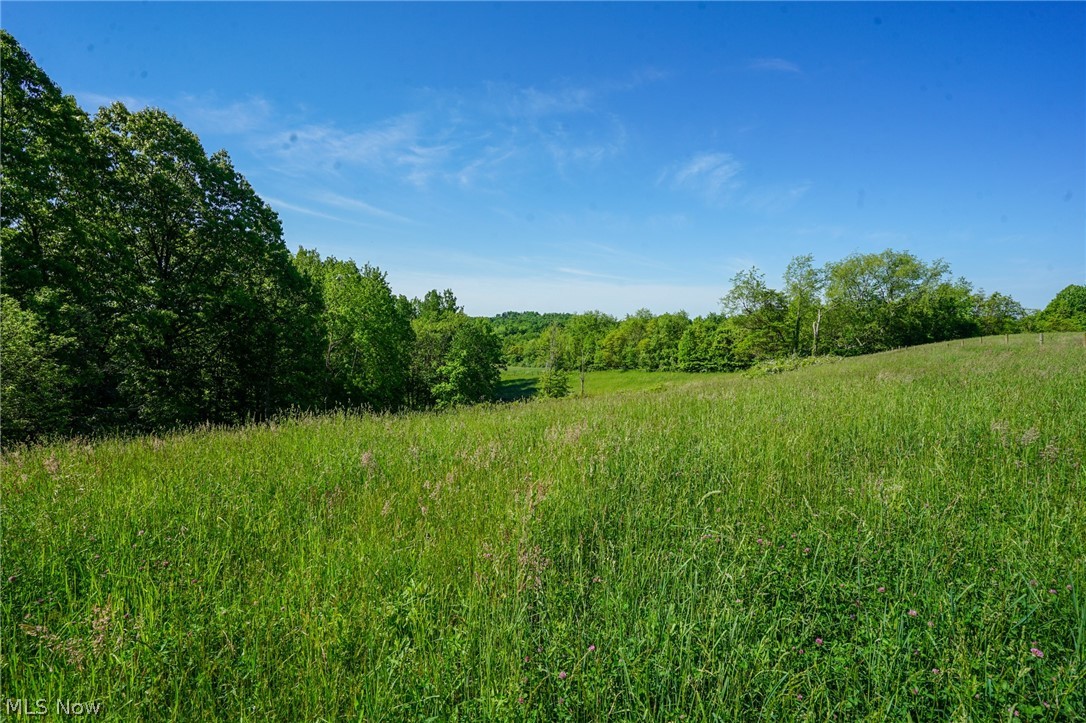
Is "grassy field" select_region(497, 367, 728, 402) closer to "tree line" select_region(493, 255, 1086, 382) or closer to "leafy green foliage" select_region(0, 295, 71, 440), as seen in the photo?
"tree line" select_region(493, 255, 1086, 382)

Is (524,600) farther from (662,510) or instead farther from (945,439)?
(945,439)

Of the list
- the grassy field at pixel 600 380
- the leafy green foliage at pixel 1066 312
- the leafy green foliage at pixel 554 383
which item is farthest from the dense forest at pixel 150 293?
the leafy green foliage at pixel 1066 312

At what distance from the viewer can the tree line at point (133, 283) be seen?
40.4 ft

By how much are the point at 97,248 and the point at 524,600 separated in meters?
20.9

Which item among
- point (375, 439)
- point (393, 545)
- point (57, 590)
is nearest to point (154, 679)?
point (393, 545)

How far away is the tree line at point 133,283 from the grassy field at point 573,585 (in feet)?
22.3

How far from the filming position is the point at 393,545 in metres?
3.05

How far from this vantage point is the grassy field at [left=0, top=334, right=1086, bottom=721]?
183 cm

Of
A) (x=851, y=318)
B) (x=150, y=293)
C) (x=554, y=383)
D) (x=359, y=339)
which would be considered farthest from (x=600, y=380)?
(x=150, y=293)

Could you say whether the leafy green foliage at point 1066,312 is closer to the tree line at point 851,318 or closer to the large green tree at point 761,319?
the tree line at point 851,318

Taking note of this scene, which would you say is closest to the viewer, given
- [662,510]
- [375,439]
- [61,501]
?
[662,510]

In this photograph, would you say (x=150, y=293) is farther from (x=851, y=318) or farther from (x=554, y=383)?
(x=851, y=318)

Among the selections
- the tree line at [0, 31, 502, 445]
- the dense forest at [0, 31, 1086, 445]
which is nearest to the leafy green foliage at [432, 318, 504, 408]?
the dense forest at [0, 31, 1086, 445]

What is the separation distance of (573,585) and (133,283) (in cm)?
2136
